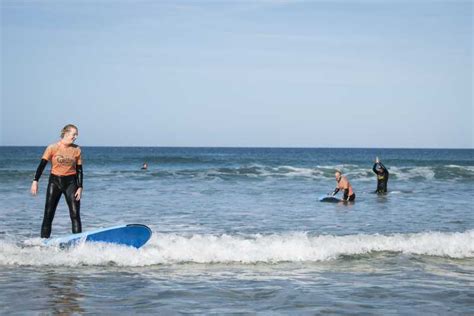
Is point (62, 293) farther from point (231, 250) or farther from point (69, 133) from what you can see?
point (231, 250)

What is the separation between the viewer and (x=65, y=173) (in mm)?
9133

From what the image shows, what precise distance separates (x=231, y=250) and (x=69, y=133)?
296 cm

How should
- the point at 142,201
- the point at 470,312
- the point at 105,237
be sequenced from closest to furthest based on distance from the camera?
the point at 470,312
the point at 105,237
the point at 142,201

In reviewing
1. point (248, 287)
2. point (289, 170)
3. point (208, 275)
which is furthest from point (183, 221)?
point (289, 170)

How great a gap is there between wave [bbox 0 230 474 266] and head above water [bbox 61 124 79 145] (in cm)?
152

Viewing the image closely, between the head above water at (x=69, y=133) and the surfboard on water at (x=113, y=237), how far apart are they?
4.48ft

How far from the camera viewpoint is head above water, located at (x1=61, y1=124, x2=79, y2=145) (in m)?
8.88

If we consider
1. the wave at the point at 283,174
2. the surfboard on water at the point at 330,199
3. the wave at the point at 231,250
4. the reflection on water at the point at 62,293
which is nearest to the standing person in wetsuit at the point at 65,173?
the wave at the point at 231,250

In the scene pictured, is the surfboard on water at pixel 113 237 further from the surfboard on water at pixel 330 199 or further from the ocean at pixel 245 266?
the surfboard on water at pixel 330 199

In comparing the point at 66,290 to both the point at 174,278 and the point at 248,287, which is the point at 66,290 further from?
the point at 248,287

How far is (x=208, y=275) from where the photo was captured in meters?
7.98

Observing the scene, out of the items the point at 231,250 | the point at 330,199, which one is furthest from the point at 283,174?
the point at 231,250

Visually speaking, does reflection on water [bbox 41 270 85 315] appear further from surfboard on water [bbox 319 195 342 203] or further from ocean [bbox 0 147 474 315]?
surfboard on water [bbox 319 195 342 203]

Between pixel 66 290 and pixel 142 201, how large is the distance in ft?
40.9
